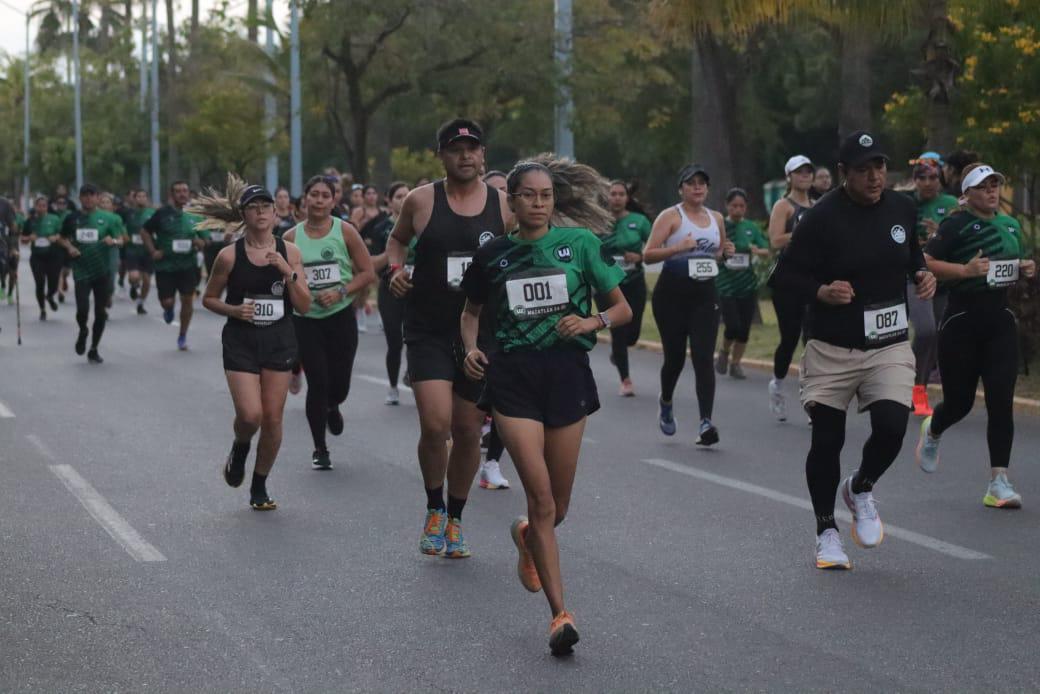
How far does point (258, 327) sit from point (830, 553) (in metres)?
3.34

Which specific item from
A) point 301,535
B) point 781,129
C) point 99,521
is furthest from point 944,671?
point 781,129

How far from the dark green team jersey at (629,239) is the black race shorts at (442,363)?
731 centimetres

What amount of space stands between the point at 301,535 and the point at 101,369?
9391mm

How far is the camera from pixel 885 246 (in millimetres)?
7500

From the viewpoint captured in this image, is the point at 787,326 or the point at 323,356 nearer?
the point at 323,356

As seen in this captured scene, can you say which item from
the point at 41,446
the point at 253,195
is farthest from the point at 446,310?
the point at 41,446

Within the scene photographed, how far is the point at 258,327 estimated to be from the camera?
925cm

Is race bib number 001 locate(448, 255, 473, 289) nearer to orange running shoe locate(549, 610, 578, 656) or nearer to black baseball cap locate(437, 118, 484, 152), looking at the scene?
black baseball cap locate(437, 118, 484, 152)

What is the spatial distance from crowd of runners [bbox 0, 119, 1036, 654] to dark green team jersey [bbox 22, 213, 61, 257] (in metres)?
14.5

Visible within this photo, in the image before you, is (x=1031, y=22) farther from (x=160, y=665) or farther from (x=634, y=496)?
(x=160, y=665)

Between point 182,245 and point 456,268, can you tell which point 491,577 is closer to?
point 456,268

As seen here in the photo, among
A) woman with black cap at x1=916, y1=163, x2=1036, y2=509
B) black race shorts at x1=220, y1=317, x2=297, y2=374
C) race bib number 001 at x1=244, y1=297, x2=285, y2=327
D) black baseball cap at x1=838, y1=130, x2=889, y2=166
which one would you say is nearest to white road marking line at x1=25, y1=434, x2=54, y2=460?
black race shorts at x1=220, y1=317, x2=297, y2=374

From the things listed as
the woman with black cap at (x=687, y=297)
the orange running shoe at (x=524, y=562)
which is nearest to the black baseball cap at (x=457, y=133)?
the orange running shoe at (x=524, y=562)

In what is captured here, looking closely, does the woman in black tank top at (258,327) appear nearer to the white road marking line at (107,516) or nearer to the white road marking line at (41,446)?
the white road marking line at (107,516)
